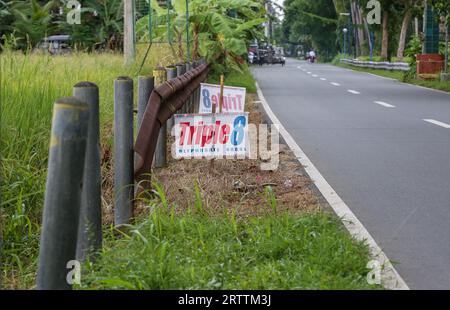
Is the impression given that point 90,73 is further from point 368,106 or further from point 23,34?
point 23,34

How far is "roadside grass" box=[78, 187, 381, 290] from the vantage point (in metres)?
4.54

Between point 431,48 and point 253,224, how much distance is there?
3005 centimetres

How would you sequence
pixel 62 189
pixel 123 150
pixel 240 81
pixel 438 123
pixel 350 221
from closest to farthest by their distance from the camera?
pixel 62 189 → pixel 123 150 → pixel 350 221 → pixel 438 123 → pixel 240 81

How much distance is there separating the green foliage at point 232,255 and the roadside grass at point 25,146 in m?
0.57

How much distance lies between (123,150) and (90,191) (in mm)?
970

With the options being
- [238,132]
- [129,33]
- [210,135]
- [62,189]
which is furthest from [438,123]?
[62,189]

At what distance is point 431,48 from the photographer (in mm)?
34781

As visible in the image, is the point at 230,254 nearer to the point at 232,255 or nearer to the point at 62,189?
the point at 232,255

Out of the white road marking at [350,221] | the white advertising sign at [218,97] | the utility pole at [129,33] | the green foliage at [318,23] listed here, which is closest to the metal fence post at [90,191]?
the white road marking at [350,221]

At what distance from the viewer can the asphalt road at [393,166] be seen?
5988 mm

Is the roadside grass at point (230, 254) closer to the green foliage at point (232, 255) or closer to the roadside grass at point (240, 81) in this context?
the green foliage at point (232, 255)

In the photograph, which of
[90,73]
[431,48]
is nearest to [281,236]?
[90,73]

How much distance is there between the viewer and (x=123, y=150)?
6059 millimetres

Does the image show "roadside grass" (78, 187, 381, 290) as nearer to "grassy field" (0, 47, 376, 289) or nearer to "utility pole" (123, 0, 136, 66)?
"grassy field" (0, 47, 376, 289)
